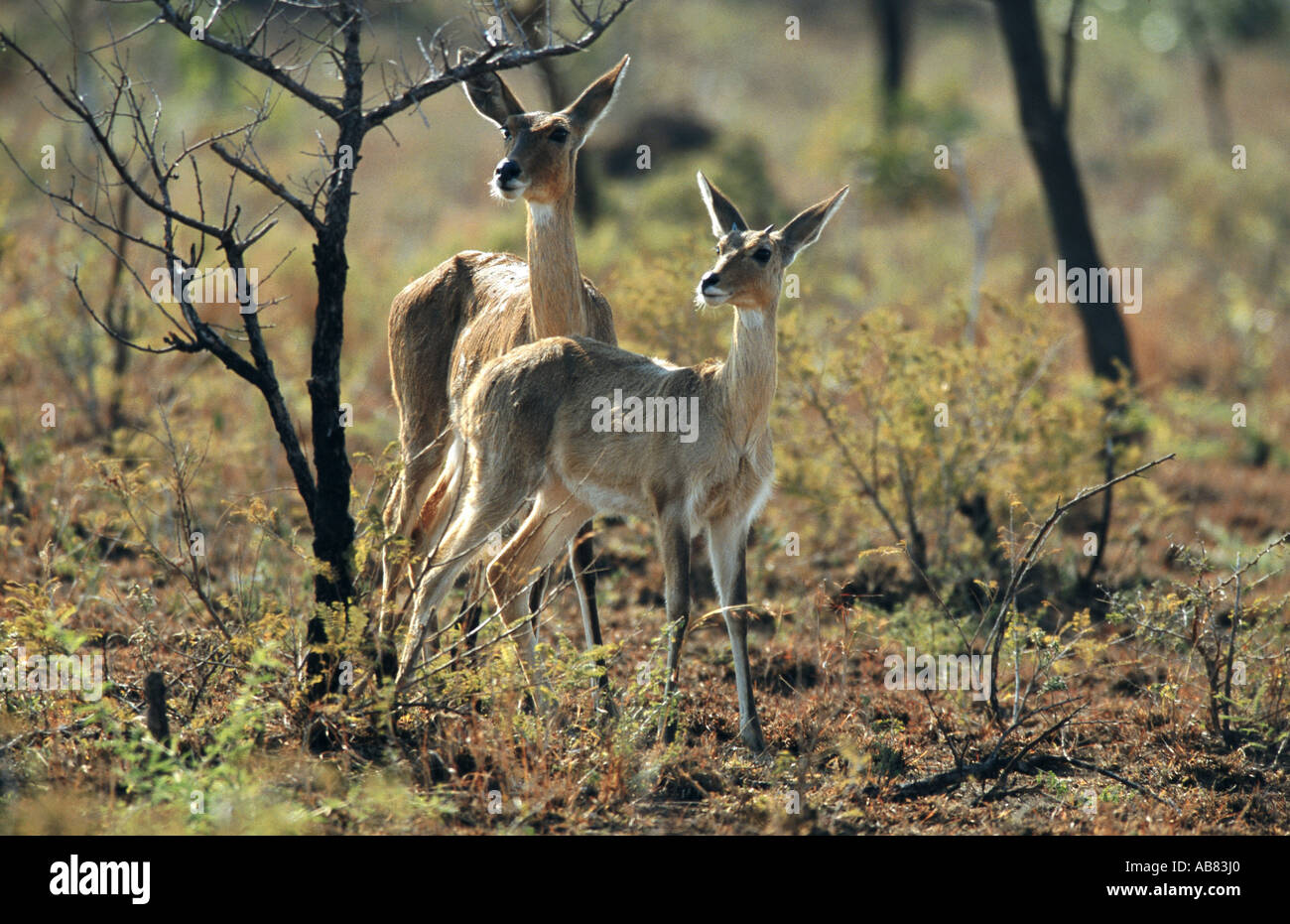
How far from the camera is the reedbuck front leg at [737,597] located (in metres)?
6.71

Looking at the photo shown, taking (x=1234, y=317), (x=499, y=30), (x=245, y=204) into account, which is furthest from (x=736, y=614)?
(x=245, y=204)

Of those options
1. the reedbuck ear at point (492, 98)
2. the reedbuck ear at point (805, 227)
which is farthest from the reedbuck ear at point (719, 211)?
the reedbuck ear at point (492, 98)

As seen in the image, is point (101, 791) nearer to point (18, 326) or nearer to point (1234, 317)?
point (18, 326)

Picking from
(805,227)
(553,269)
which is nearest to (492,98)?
(553,269)

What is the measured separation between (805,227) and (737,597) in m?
1.95

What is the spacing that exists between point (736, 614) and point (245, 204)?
14704 mm

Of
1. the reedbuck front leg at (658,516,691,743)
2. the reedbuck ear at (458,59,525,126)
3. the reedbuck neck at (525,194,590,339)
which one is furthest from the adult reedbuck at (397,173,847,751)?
the reedbuck ear at (458,59,525,126)

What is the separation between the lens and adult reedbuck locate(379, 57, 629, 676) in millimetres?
7434

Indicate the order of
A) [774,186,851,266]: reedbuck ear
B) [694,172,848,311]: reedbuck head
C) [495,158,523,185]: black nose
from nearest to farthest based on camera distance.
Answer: [694,172,848,311]: reedbuck head < [774,186,851,266]: reedbuck ear < [495,158,523,185]: black nose

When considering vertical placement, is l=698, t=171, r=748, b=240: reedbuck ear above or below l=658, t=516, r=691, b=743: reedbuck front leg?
above

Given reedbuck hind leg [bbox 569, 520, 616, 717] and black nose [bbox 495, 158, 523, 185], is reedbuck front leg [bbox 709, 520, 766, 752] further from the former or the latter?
black nose [bbox 495, 158, 523, 185]

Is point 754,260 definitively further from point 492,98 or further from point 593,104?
point 492,98

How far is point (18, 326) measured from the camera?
35.8ft
